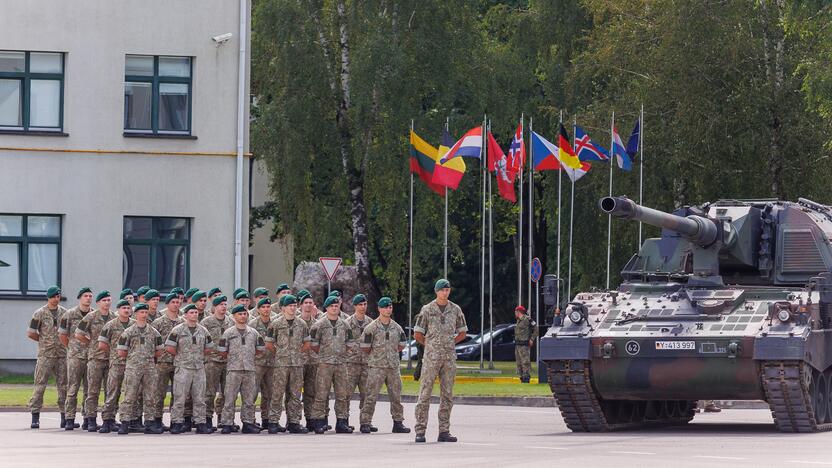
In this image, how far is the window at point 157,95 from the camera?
1405 inches

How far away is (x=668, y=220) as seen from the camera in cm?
2236

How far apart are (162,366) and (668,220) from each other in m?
6.54

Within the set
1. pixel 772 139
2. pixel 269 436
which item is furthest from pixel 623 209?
pixel 772 139

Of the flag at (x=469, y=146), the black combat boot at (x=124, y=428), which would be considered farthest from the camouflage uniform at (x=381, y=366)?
the flag at (x=469, y=146)

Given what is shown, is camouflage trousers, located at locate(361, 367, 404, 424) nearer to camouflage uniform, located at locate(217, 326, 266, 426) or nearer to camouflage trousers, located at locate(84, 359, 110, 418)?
camouflage uniform, located at locate(217, 326, 266, 426)

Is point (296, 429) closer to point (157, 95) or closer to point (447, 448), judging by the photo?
point (447, 448)

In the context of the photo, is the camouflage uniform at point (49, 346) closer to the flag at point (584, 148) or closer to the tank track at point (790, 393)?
the tank track at point (790, 393)

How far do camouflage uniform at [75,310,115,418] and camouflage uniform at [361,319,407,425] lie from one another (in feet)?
10.7

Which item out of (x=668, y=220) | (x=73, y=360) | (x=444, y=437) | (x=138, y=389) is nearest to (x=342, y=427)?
(x=444, y=437)

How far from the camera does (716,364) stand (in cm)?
2067

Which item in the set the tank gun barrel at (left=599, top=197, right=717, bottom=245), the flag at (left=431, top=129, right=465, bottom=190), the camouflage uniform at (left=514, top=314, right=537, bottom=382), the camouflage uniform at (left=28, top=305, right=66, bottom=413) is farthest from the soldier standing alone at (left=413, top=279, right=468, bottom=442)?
the flag at (left=431, top=129, right=465, bottom=190)

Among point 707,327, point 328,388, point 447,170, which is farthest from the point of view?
point 447,170

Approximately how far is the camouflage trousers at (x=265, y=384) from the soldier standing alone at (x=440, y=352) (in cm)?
255

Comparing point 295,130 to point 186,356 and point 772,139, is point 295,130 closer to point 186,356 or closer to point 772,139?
point 772,139
